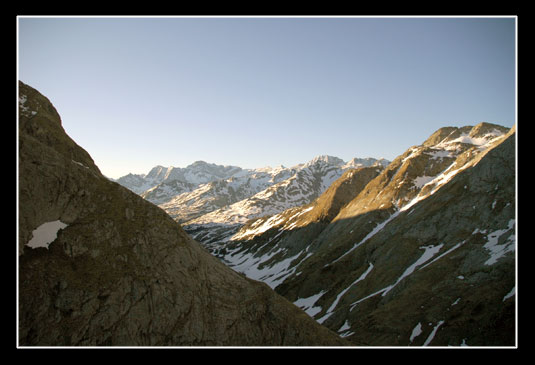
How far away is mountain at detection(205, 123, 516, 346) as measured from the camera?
37781 millimetres

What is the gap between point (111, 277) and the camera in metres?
27.6

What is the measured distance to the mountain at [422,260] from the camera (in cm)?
3778

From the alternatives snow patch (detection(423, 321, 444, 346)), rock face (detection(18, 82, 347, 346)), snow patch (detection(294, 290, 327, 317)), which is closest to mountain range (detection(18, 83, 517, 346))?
rock face (detection(18, 82, 347, 346))

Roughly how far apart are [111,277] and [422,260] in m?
62.1

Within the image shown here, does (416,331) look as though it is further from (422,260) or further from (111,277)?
(111,277)

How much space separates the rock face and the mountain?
57.6 ft

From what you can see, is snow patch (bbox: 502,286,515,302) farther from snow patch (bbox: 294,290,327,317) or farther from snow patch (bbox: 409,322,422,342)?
snow patch (bbox: 294,290,327,317)

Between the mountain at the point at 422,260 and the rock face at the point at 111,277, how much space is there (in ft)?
57.6

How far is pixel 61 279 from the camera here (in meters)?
25.2

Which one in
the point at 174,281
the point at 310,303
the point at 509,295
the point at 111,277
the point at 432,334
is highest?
the point at 111,277

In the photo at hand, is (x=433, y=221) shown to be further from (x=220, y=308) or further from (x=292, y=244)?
(x=292, y=244)

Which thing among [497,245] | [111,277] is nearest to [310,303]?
[497,245]

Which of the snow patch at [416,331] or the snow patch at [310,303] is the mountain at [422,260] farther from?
the snow patch at [310,303]

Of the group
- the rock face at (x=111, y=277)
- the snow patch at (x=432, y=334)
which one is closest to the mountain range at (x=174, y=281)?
the rock face at (x=111, y=277)
